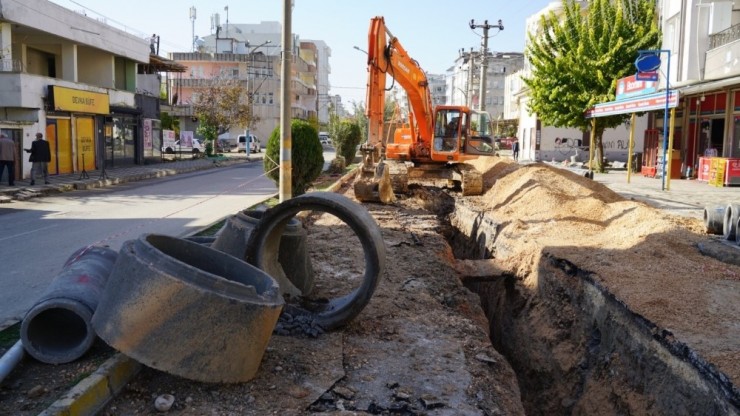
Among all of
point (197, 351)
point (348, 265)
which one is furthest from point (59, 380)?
point (348, 265)

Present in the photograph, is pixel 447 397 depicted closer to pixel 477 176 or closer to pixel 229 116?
pixel 477 176

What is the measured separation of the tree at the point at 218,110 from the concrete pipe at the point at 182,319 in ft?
141

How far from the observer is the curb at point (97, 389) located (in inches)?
165

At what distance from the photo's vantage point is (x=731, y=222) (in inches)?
396

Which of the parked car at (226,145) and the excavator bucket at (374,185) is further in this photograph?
the parked car at (226,145)

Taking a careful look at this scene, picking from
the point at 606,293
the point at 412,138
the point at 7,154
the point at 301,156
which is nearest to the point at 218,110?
the point at 7,154

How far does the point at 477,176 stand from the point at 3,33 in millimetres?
16821

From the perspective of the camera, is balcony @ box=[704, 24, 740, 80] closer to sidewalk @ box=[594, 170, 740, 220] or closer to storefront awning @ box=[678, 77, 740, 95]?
storefront awning @ box=[678, 77, 740, 95]

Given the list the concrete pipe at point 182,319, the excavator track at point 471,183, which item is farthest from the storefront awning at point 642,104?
the concrete pipe at point 182,319

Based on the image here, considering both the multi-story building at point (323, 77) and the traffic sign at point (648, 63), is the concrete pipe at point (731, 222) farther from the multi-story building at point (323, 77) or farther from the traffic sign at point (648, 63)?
the multi-story building at point (323, 77)

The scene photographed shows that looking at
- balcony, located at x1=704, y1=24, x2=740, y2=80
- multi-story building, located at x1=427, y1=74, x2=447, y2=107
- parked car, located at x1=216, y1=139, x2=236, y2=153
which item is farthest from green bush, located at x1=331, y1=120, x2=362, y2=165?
multi-story building, located at x1=427, y1=74, x2=447, y2=107

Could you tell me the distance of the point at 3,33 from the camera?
73.1 ft

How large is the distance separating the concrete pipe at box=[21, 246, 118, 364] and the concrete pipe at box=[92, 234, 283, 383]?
16.2 inches

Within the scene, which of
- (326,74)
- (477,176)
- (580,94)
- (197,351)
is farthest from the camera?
(326,74)
